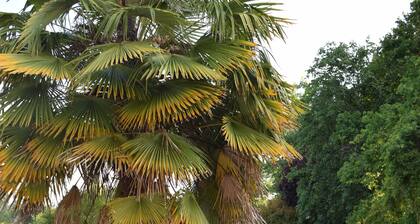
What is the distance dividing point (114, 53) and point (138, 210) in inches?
51.3

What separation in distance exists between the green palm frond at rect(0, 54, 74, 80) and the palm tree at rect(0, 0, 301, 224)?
1 cm

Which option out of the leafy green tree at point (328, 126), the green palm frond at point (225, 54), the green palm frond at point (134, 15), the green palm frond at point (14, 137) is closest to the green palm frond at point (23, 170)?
the green palm frond at point (14, 137)

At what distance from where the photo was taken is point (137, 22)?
5.16m

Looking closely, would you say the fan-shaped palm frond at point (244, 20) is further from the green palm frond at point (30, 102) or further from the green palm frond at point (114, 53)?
the green palm frond at point (30, 102)

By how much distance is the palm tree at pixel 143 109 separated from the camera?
4.42 m

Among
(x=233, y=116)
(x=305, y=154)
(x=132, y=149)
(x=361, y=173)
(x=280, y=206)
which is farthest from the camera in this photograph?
(x=280, y=206)

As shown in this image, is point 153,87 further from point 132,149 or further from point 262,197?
point 262,197

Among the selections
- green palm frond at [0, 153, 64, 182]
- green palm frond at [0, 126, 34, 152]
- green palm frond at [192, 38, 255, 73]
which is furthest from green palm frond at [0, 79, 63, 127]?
green palm frond at [192, 38, 255, 73]

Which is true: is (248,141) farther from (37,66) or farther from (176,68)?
(37,66)

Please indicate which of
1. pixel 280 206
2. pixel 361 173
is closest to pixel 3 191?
pixel 361 173

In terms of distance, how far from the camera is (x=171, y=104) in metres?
4.50

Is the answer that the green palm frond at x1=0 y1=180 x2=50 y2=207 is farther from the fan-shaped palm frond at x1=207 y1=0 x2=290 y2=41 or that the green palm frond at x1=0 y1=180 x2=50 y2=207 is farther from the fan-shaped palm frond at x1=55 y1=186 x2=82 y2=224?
the fan-shaped palm frond at x1=207 y1=0 x2=290 y2=41

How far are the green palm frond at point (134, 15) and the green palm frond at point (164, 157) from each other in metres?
0.98

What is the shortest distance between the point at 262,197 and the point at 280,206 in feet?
63.6
